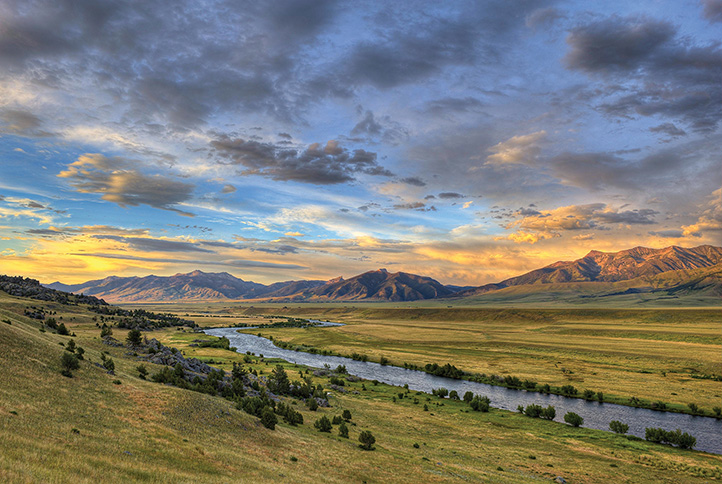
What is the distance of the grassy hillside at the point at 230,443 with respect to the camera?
1805 centimetres

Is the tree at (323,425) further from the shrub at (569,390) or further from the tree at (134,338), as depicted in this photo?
the shrub at (569,390)

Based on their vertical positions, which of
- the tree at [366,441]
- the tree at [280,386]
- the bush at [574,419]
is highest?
the tree at [366,441]

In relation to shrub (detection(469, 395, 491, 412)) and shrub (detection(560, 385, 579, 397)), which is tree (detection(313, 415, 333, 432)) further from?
shrub (detection(560, 385, 579, 397))

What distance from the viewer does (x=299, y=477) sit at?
2444 centimetres

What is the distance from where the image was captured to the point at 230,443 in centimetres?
2831

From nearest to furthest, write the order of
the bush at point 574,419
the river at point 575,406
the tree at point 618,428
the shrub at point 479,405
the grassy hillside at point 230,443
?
1. the grassy hillside at point 230,443
2. the tree at point 618,428
3. the river at point 575,406
4. the bush at point 574,419
5. the shrub at point 479,405

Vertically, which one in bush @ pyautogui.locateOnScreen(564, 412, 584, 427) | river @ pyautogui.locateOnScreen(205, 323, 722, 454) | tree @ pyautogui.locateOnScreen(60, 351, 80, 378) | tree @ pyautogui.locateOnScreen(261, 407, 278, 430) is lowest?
river @ pyautogui.locateOnScreen(205, 323, 722, 454)

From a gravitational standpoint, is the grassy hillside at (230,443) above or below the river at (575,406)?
above

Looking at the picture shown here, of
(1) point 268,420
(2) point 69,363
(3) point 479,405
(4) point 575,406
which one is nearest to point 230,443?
(1) point 268,420

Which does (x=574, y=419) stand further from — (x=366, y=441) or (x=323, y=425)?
(x=323, y=425)

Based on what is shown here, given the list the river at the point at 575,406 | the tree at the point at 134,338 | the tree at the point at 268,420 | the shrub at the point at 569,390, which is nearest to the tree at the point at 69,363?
the tree at the point at 268,420

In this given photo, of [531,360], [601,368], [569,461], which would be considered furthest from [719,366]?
[569,461]

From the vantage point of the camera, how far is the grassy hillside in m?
18.0

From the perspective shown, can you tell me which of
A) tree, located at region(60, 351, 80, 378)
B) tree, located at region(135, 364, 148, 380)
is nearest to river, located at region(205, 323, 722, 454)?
tree, located at region(135, 364, 148, 380)
